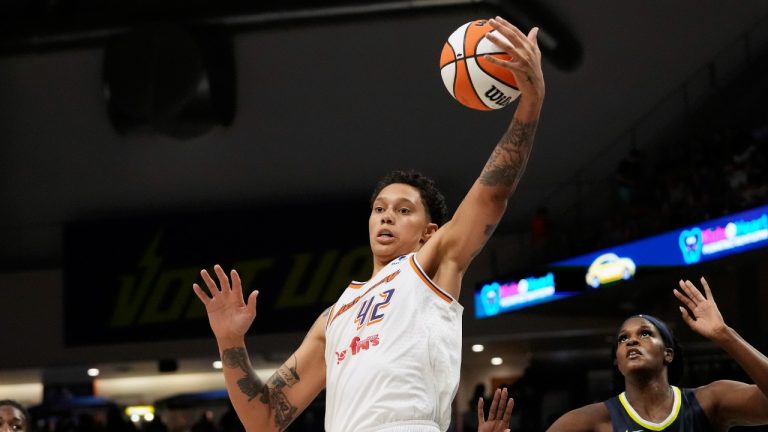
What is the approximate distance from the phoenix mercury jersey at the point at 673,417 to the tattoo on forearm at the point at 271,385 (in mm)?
1854

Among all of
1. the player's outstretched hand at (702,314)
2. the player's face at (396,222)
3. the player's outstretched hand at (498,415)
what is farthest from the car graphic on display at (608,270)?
the player's face at (396,222)

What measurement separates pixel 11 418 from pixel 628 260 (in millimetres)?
9859

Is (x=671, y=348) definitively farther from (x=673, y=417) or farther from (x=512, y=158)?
(x=512, y=158)

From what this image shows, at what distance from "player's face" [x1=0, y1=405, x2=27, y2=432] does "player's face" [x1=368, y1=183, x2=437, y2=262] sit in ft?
6.92

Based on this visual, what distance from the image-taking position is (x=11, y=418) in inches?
202

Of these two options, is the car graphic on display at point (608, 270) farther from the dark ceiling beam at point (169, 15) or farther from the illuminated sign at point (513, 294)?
the dark ceiling beam at point (169, 15)

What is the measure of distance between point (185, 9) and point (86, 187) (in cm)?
354

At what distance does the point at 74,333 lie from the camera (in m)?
19.0

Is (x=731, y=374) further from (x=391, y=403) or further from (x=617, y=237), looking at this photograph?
(x=391, y=403)

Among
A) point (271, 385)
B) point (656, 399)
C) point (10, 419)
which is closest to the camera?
point (271, 385)

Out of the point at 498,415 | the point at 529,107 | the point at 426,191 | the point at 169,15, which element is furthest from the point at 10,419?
the point at 169,15

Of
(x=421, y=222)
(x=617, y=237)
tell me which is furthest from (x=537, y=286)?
(x=421, y=222)

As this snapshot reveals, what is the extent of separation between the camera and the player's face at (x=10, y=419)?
511 centimetres

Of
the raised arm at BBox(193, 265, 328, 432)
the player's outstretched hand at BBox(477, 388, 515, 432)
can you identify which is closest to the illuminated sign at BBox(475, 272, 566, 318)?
the player's outstretched hand at BBox(477, 388, 515, 432)
